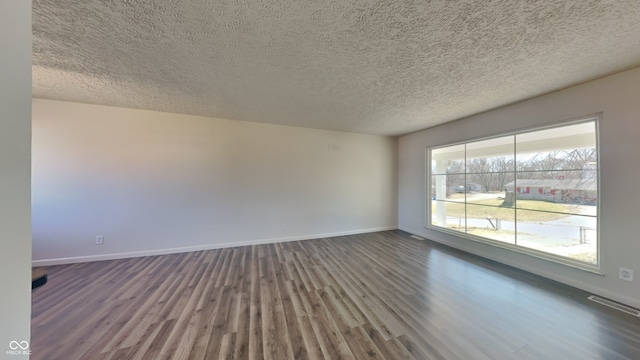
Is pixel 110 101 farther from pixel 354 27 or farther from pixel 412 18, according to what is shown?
pixel 412 18

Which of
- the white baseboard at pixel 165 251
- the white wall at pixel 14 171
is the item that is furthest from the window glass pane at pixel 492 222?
the white wall at pixel 14 171

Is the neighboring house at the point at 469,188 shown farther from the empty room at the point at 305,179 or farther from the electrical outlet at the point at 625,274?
the electrical outlet at the point at 625,274

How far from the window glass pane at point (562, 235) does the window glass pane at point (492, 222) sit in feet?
0.39

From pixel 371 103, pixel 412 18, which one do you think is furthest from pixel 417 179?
pixel 412 18

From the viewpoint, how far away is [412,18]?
151 centimetres

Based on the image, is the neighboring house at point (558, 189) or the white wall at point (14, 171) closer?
the white wall at point (14, 171)

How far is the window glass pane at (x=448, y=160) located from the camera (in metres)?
4.09

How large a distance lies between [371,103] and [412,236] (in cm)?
330

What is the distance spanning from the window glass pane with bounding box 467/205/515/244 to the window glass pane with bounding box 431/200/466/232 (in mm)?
141

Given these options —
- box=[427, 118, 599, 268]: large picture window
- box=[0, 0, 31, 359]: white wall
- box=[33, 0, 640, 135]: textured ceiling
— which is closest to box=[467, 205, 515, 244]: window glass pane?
box=[427, 118, 599, 268]: large picture window

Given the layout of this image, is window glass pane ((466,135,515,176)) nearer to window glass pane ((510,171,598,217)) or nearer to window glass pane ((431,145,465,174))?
window glass pane ((431,145,465,174))

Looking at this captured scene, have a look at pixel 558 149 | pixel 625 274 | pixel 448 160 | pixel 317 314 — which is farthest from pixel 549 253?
pixel 317 314

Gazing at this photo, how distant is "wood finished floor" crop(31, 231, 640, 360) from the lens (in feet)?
5.23

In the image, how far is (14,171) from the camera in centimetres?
70
